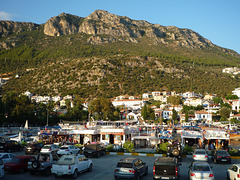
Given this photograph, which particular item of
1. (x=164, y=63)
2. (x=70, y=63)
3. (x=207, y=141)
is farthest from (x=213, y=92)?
(x=207, y=141)

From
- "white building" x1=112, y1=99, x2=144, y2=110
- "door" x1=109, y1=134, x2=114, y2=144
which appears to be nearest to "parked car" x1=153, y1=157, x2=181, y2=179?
"door" x1=109, y1=134, x2=114, y2=144

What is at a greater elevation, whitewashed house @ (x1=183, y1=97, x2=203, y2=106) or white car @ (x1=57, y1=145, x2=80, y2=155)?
whitewashed house @ (x1=183, y1=97, x2=203, y2=106)

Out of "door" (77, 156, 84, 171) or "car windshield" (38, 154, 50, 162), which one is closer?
"door" (77, 156, 84, 171)

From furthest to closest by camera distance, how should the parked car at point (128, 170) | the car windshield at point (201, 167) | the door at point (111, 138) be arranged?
1. the door at point (111, 138)
2. the parked car at point (128, 170)
3. the car windshield at point (201, 167)

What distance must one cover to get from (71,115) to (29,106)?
16.6m

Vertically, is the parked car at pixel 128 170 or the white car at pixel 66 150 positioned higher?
the parked car at pixel 128 170

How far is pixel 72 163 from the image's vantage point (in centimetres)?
1728

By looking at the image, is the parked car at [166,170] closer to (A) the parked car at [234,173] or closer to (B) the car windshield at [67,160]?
(A) the parked car at [234,173]

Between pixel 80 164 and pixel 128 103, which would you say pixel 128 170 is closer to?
pixel 80 164

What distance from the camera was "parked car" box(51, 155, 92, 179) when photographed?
54.5ft

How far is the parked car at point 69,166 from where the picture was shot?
16.6 m

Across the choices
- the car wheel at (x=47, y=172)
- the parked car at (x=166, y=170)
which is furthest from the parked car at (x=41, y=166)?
the parked car at (x=166, y=170)

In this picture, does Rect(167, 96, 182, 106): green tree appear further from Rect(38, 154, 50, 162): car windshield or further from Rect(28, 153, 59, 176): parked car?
Rect(28, 153, 59, 176): parked car

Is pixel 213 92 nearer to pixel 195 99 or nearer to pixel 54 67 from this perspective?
pixel 195 99
